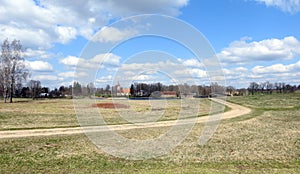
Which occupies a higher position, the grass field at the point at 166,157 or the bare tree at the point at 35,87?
the bare tree at the point at 35,87

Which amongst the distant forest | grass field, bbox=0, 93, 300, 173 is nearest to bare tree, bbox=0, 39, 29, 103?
the distant forest

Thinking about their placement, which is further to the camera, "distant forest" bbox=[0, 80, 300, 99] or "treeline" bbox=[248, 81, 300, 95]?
"treeline" bbox=[248, 81, 300, 95]

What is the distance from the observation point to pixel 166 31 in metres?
13.2

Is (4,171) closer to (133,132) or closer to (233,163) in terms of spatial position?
(233,163)

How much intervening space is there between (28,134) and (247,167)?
13.7m

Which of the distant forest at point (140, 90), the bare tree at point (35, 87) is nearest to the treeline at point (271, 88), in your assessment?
the distant forest at point (140, 90)

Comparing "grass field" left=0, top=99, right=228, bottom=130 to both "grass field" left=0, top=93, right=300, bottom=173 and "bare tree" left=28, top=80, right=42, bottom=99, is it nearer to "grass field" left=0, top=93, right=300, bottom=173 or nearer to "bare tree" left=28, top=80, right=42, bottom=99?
"grass field" left=0, top=93, right=300, bottom=173

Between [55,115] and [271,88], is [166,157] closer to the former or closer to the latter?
[55,115]

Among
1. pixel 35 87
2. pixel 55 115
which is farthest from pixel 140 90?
pixel 35 87

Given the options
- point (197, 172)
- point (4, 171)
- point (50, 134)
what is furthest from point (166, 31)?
point (50, 134)

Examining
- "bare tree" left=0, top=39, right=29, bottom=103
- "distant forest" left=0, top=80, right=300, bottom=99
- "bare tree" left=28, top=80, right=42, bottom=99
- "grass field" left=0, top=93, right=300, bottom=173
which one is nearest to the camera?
"grass field" left=0, top=93, right=300, bottom=173

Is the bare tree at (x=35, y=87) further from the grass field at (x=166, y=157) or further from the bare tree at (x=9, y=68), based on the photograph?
the grass field at (x=166, y=157)

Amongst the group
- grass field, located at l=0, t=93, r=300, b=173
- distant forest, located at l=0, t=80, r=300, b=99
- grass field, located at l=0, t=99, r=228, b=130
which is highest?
distant forest, located at l=0, t=80, r=300, b=99

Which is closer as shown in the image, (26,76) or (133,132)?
(133,132)
